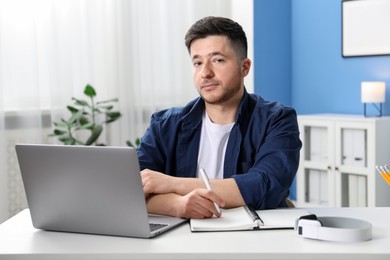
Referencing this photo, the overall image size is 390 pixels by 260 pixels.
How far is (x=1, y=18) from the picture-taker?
407 cm

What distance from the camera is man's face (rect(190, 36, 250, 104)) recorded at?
6.92 feet

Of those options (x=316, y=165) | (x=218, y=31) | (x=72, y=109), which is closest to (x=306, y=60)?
(x=316, y=165)

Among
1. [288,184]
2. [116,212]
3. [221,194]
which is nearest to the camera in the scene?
[116,212]

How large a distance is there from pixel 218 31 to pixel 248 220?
771mm

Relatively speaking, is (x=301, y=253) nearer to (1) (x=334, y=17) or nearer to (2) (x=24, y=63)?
(2) (x=24, y=63)

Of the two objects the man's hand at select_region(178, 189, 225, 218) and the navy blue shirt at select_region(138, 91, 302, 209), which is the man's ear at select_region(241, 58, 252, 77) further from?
the man's hand at select_region(178, 189, 225, 218)

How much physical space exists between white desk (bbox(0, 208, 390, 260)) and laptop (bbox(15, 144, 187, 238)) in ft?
0.11

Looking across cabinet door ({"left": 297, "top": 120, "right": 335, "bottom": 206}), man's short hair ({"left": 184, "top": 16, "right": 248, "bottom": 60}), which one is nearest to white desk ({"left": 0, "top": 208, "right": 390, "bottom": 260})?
man's short hair ({"left": 184, "top": 16, "right": 248, "bottom": 60})

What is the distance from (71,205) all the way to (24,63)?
9.22 ft

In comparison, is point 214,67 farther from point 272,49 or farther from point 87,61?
point 272,49

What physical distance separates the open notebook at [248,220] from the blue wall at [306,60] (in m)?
3.04

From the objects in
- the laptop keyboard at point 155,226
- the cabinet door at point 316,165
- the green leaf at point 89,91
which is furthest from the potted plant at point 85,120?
the laptop keyboard at point 155,226

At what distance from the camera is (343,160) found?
440cm

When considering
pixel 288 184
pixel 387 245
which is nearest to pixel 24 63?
pixel 288 184
